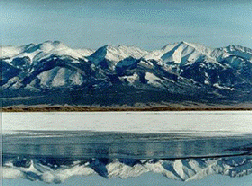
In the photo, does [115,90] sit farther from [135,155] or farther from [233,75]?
[135,155]

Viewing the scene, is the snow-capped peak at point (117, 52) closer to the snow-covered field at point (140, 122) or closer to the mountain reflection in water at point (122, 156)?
the snow-covered field at point (140, 122)

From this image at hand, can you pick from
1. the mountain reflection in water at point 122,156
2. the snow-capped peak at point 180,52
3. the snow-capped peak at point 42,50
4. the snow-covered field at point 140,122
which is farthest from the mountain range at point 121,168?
the snow-capped peak at point 42,50

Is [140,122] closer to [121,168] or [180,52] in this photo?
[180,52]

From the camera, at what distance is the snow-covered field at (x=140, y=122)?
8602mm

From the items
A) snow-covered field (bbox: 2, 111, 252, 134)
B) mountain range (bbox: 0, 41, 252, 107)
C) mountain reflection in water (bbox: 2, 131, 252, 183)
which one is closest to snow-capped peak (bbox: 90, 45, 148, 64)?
mountain range (bbox: 0, 41, 252, 107)

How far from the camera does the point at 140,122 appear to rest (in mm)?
9133

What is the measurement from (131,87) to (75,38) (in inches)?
Result: 65.9

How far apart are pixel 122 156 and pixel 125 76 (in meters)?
3.64

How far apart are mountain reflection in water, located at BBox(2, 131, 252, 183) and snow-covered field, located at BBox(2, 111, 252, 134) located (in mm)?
622

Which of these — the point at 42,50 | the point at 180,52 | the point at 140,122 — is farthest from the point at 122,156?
the point at 42,50

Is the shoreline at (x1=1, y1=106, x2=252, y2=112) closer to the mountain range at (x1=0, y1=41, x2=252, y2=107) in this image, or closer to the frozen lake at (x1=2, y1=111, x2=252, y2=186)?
the mountain range at (x1=0, y1=41, x2=252, y2=107)

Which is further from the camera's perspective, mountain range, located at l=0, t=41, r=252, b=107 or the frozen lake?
mountain range, located at l=0, t=41, r=252, b=107

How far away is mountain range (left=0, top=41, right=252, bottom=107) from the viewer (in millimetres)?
9312

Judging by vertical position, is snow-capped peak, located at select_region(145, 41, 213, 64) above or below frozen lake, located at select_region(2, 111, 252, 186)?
above
